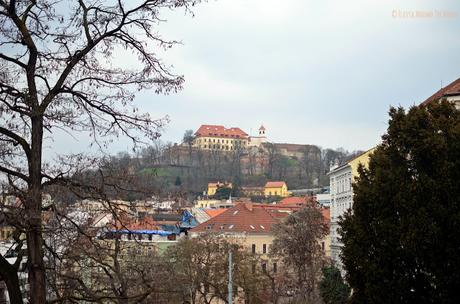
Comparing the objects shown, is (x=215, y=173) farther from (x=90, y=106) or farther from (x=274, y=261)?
(x=90, y=106)

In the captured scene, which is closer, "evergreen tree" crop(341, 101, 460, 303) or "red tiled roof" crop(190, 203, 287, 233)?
"evergreen tree" crop(341, 101, 460, 303)

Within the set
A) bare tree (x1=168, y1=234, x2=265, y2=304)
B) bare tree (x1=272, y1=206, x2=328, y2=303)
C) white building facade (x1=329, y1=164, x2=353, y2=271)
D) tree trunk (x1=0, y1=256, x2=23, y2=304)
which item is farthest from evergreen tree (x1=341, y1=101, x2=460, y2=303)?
white building facade (x1=329, y1=164, x2=353, y2=271)

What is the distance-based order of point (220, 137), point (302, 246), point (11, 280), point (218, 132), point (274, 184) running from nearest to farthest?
point (11, 280), point (302, 246), point (274, 184), point (220, 137), point (218, 132)

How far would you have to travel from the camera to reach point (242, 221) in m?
57.2

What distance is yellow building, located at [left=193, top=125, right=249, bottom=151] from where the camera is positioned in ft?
535

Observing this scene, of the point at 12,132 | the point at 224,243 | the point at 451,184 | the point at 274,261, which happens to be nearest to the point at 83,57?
the point at 12,132

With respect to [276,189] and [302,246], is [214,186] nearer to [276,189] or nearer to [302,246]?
[276,189]

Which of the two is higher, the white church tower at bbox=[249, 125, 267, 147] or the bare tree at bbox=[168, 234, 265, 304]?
the white church tower at bbox=[249, 125, 267, 147]

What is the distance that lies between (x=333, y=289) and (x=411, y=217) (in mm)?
17588

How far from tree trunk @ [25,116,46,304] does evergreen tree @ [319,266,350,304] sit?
2752cm

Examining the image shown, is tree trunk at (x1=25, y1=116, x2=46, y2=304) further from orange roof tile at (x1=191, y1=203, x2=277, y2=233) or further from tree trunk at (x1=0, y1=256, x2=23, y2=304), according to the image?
orange roof tile at (x1=191, y1=203, x2=277, y2=233)

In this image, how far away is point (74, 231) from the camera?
6.25 m

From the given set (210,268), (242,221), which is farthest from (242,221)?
(210,268)

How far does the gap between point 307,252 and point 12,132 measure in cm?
3543
